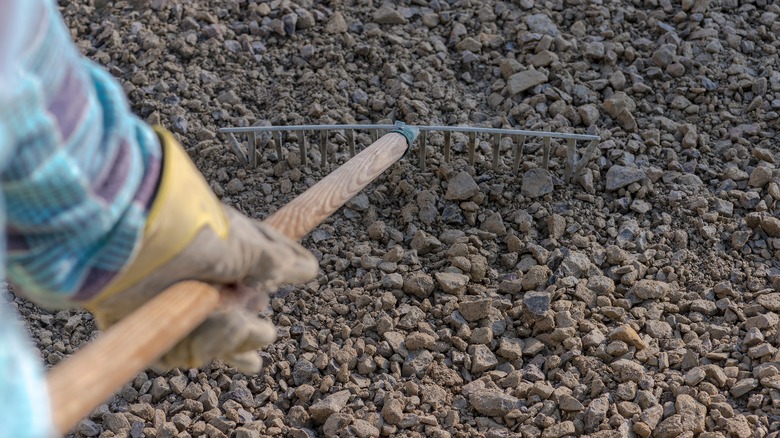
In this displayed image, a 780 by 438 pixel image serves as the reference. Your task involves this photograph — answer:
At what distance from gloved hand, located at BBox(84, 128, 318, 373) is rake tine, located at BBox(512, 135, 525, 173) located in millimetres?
1809

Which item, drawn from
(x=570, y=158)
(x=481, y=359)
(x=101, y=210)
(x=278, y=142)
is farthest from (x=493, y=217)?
(x=101, y=210)

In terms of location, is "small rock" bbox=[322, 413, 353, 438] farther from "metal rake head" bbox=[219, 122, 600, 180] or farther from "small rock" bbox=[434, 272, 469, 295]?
"metal rake head" bbox=[219, 122, 600, 180]

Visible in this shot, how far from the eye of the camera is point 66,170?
4.21 feet

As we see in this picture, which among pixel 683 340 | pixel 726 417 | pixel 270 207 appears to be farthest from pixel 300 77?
pixel 726 417

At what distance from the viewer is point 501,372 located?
298 centimetres

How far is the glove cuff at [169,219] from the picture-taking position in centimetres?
148

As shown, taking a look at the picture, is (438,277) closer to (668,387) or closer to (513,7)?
(668,387)

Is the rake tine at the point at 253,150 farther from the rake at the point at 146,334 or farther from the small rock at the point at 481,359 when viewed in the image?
the small rock at the point at 481,359

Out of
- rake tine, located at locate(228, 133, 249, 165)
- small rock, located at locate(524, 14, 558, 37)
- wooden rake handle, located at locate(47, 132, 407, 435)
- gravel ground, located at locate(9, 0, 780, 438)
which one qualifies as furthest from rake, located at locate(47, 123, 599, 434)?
small rock, located at locate(524, 14, 558, 37)

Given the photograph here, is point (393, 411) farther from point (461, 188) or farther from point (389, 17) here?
point (389, 17)

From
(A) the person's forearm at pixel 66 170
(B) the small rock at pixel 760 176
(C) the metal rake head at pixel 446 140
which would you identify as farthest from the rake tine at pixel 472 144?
(A) the person's forearm at pixel 66 170

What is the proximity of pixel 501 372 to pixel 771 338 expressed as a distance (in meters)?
0.86

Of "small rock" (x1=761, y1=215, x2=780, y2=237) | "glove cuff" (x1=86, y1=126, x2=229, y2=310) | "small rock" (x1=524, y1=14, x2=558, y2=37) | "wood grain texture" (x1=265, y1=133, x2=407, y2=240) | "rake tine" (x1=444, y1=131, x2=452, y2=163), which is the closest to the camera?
"glove cuff" (x1=86, y1=126, x2=229, y2=310)

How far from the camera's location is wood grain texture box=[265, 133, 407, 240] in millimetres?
2195
